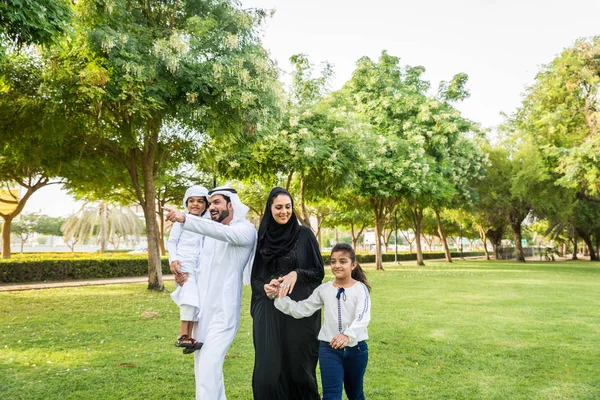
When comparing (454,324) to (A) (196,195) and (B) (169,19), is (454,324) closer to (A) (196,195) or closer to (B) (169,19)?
(A) (196,195)

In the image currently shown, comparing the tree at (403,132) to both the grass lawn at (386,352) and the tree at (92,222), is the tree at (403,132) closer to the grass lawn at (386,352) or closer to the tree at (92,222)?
the grass lawn at (386,352)

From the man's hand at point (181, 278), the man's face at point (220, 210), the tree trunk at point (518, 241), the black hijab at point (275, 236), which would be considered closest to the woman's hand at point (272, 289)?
the black hijab at point (275, 236)

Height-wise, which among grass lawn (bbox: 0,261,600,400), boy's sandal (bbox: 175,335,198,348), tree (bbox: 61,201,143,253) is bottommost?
grass lawn (bbox: 0,261,600,400)

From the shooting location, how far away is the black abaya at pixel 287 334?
3.77 m

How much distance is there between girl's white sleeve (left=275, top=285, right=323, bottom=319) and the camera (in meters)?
3.77

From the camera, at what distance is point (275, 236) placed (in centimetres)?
403

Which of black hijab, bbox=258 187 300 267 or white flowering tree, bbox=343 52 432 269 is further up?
white flowering tree, bbox=343 52 432 269

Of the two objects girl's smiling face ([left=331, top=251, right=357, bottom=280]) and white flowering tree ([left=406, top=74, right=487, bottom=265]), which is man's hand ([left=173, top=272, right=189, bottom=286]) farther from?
white flowering tree ([left=406, top=74, right=487, bottom=265])

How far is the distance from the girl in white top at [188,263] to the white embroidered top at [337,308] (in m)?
1.09

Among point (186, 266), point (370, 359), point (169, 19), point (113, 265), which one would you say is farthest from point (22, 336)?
point (113, 265)

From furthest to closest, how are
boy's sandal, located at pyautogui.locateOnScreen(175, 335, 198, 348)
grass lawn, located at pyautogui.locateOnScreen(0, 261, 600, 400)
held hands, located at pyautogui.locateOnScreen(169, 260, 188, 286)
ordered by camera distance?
grass lawn, located at pyautogui.locateOnScreen(0, 261, 600, 400) < held hands, located at pyautogui.locateOnScreen(169, 260, 188, 286) < boy's sandal, located at pyautogui.locateOnScreen(175, 335, 198, 348)

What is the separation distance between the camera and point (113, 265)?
2442 centimetres

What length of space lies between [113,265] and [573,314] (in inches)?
819

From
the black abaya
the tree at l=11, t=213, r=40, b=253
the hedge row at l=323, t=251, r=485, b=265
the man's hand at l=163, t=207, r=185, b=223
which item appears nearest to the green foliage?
the man's hand at l=163, t=207, r=185, b=223
